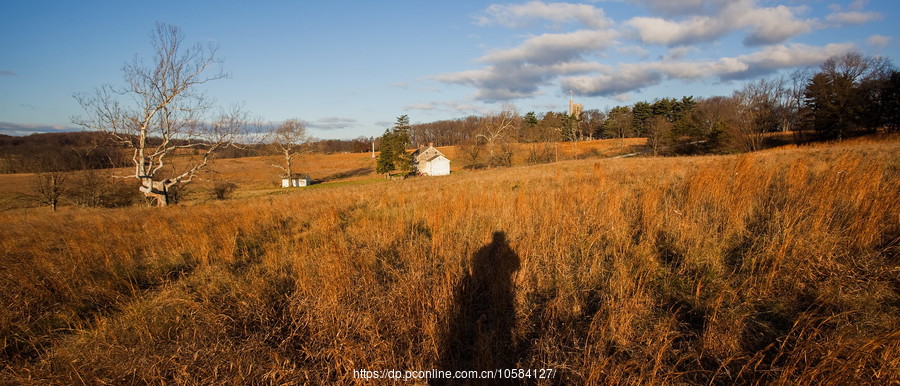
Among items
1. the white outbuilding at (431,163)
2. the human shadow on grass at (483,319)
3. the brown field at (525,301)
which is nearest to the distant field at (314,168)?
the white outbuilding at (431,163)

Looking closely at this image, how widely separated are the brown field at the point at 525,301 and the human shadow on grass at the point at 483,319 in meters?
0.02

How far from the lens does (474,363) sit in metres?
2.42

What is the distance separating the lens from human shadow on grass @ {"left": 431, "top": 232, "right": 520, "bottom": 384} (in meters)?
2.44

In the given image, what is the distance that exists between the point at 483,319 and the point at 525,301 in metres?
0.48

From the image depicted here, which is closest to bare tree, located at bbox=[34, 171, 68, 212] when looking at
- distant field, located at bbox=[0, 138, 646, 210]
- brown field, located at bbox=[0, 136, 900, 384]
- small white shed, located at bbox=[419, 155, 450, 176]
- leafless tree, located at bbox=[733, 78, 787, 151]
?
distant field, located at bbox=[0, 138, 646, 210]

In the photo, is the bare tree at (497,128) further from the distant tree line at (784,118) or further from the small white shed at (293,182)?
the small white shed at (293,182)

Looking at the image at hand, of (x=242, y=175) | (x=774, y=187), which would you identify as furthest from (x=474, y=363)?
(x=242, y=175)

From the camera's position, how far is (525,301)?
122 inches

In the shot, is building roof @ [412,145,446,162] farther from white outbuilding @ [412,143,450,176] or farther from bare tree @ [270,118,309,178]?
bare tree @ [270,118,309,178]

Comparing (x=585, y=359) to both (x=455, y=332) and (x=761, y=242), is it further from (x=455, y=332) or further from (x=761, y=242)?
(x=761, y=242)

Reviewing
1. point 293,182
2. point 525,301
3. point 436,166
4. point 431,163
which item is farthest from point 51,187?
point 436,166

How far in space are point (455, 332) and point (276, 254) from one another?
11.2 feet

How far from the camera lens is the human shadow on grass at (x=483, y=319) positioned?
A: 2443mm

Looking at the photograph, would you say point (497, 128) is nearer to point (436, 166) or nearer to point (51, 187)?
point (436, 166)
